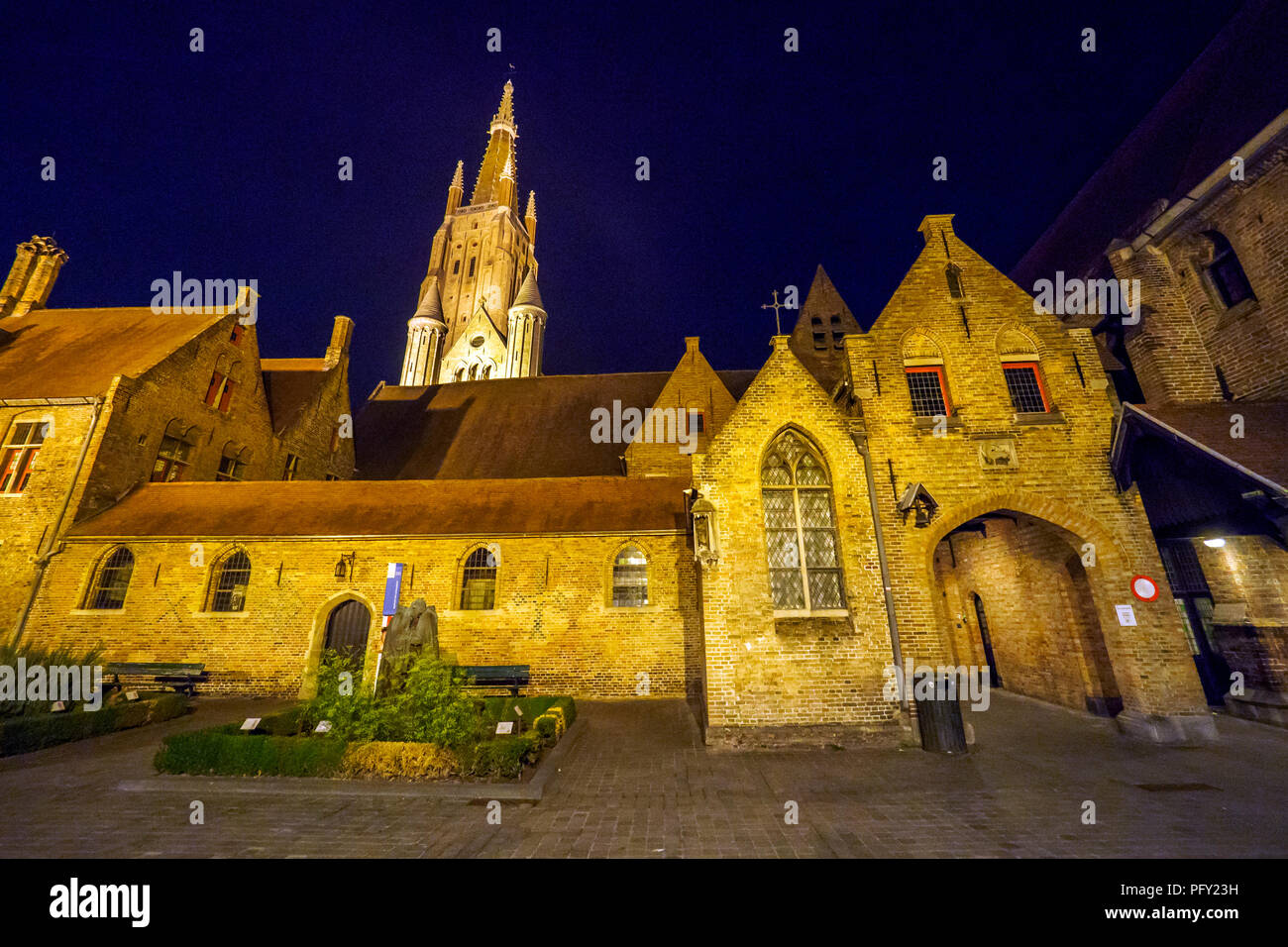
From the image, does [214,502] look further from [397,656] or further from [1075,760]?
[1075,760]

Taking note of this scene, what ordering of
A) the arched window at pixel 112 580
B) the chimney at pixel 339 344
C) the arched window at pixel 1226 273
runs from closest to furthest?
the arched window at pixel 1226 273, the arched window at pixel 112 580, the chimney at pixel 339 344

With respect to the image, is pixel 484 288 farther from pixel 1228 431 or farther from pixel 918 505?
pixel 1228 431

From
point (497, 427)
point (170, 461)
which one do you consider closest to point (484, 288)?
point (497, 427)

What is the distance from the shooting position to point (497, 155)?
71.9m

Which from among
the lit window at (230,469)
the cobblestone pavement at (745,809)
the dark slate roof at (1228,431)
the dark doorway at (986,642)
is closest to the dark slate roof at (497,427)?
the lit window at (230,469)

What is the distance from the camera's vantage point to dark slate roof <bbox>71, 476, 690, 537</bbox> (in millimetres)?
14164

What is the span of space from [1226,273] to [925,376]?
821 centimetres

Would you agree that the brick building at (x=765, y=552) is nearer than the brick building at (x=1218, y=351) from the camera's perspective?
No

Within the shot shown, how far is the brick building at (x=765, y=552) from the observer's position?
364 inches

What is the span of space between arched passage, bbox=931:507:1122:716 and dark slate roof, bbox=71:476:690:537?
839 cm

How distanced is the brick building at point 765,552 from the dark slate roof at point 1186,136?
5.97 metres

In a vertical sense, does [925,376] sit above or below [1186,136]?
below

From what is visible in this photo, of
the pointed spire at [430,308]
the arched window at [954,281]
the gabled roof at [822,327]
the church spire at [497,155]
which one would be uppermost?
the church spire at [497,155]

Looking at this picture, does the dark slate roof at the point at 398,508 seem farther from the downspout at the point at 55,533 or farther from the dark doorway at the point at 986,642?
the dark doorway at the point at 986,642
